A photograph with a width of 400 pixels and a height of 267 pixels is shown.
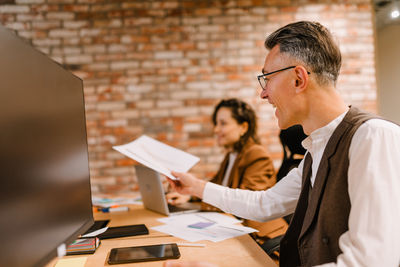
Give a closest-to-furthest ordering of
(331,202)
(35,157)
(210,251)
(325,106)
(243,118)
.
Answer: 1. (35,157)
2. (331,202)
3. (325,106)
4. (210,251)
5. (243,118)

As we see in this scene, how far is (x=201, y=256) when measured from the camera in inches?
40.2

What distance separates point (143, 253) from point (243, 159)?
110 centimetres

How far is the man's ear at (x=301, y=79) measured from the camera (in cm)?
96

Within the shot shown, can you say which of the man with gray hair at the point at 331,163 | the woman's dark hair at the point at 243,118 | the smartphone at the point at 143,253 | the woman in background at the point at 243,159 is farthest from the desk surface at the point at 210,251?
the woman's dark hair at the point at 243,118

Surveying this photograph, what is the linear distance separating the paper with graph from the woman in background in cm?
28

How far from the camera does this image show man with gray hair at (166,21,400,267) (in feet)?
2.20

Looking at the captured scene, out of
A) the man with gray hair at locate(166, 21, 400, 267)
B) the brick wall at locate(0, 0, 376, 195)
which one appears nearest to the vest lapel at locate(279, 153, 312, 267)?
the man with gray hair at locate(166, 21, 400, 267)

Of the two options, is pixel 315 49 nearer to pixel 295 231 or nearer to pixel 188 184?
pixel 295 231

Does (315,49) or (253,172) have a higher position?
(315,49)

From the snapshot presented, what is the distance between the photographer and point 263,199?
4.43 ft

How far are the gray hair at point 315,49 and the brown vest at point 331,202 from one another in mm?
150

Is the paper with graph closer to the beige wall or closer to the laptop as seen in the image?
the laptop

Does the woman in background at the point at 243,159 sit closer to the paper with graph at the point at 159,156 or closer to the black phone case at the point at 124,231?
the paper with graph at the point at 159,156

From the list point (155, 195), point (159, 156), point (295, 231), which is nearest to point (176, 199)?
point (155, 195)
